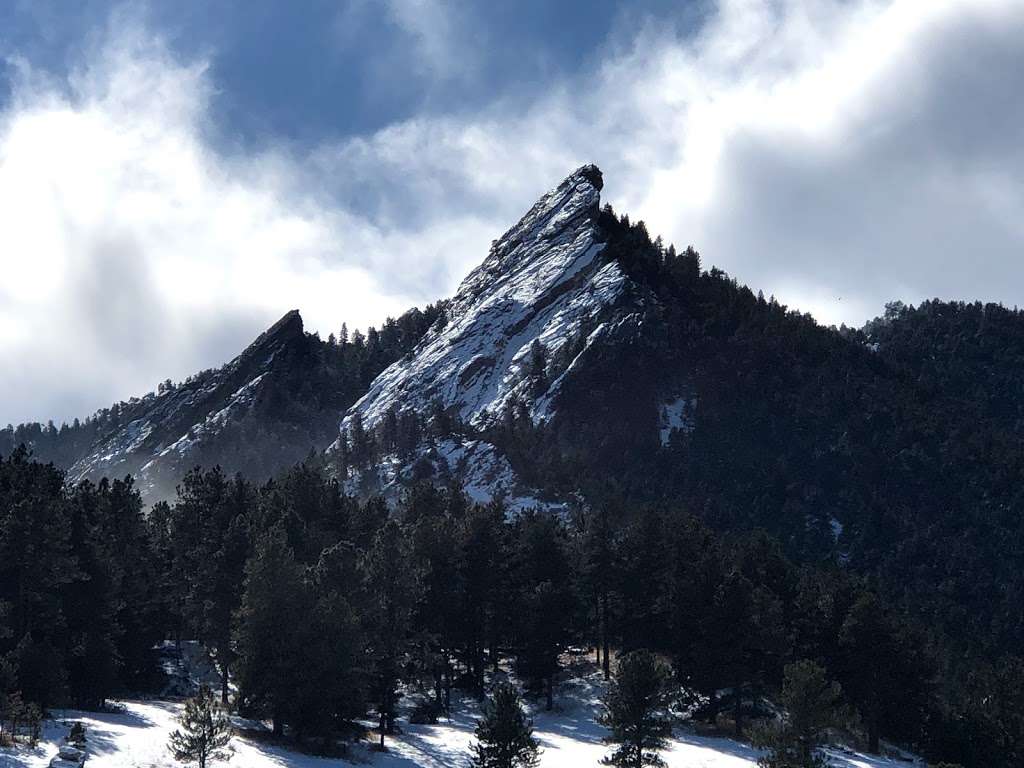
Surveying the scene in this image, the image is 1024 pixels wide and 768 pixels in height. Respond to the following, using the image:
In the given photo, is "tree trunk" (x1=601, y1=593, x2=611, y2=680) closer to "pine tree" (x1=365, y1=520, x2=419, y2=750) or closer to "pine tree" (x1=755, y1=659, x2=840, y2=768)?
"pine tree" (x1=365, y1=520, x2=419, y2=750)

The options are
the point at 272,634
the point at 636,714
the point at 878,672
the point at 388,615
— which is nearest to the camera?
the point at 636,714

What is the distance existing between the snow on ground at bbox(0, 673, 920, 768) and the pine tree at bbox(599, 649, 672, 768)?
5866mm

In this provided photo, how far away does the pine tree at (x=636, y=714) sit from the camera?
2005 inches

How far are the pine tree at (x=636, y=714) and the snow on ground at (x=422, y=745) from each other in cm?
587

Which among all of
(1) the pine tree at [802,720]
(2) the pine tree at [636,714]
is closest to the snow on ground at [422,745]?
(1) the pine tree at [802,720]

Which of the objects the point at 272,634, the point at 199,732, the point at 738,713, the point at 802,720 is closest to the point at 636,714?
the point at 802,720

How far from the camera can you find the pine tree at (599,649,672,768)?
167ft

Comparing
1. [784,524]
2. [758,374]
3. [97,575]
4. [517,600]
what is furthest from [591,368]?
[97,575]

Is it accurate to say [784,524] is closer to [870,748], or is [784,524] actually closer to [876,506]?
[876,506]

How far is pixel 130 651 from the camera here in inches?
2621

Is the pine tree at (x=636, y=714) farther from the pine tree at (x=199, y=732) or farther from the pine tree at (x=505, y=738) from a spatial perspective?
the pine tree at (x=199, y=732)

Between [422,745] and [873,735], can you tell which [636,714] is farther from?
[873,735]

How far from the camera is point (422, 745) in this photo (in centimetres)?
5997

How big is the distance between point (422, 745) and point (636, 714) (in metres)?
15.1
